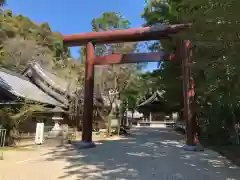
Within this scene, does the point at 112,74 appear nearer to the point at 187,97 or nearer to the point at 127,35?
the point at 127,35

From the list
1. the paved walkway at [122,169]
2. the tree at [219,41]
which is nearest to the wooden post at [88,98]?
the paved walkway at [122,169]

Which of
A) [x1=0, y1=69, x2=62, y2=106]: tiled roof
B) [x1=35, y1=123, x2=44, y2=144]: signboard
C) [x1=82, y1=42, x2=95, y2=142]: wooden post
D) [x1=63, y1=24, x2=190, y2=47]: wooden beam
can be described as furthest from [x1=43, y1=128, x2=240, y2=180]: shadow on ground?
[x1=0, y1=69, x2=62, y2=106]: tiled roof

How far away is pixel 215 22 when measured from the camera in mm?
4930

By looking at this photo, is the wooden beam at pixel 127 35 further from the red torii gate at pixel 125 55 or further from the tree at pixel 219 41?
the tree at pixel 219 41

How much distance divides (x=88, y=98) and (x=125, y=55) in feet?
8.73

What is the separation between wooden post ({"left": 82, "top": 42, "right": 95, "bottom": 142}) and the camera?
10.8 m

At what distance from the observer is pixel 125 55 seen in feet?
36.7

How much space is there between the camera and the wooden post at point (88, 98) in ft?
35.5

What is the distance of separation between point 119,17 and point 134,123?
2353 centimetres

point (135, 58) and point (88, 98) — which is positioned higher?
point (135, 58)

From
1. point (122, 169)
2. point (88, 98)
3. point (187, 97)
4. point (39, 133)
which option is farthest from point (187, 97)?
point (39, 133)

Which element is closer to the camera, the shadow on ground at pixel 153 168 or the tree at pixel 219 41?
the tree at pixel 219 41

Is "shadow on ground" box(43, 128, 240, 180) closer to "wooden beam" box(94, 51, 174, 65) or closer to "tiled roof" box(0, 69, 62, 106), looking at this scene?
"wooden beam" box(94, 51, 174, 65)

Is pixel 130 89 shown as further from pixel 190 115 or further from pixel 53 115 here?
pixel 190 115
